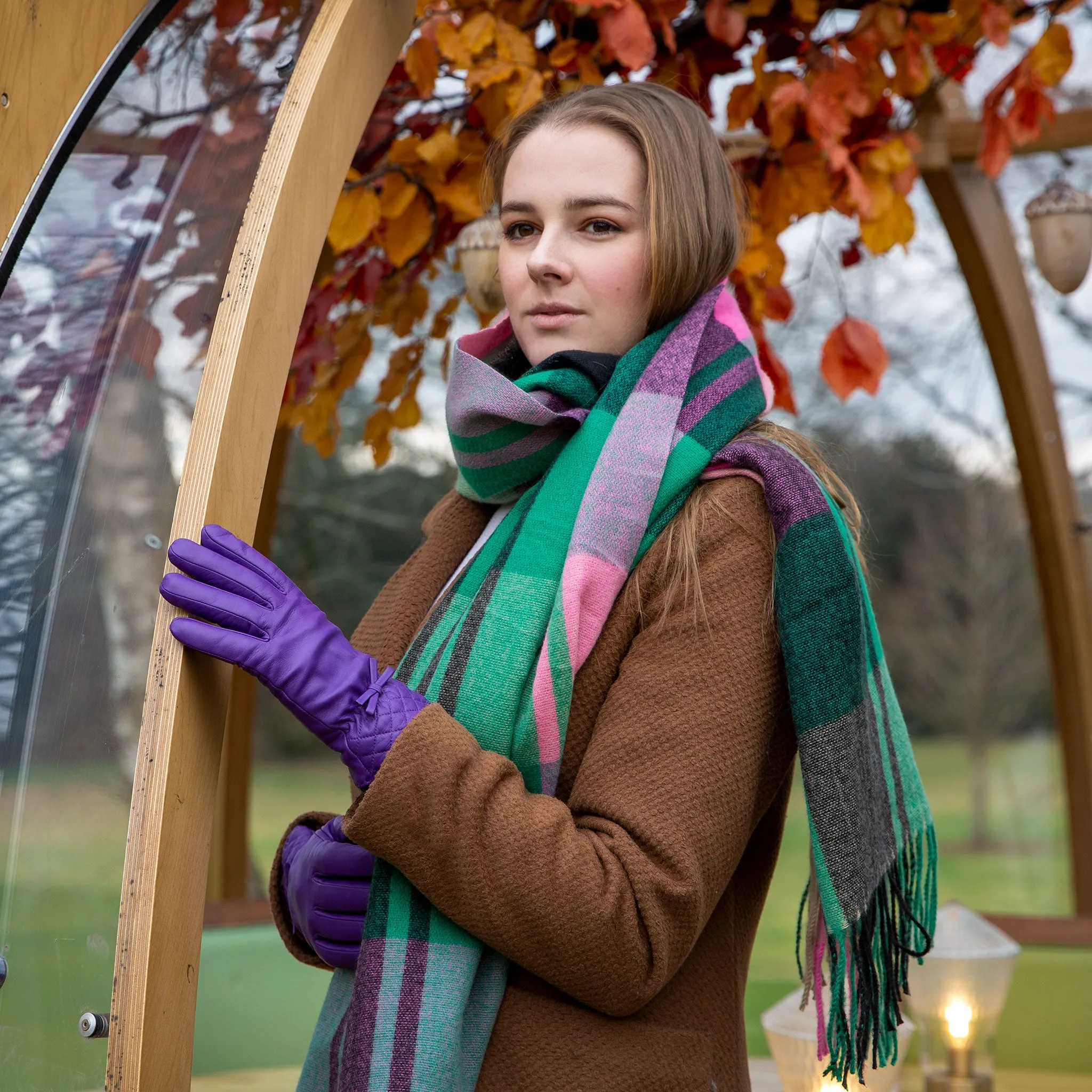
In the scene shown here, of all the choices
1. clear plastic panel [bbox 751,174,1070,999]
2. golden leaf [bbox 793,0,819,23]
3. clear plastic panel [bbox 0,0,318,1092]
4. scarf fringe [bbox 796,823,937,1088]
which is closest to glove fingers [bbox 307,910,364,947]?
clear plastic panel [bbox 0,0,318,1092]

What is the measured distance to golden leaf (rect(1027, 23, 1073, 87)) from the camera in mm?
2533

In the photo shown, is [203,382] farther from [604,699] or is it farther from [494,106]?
[494,106]

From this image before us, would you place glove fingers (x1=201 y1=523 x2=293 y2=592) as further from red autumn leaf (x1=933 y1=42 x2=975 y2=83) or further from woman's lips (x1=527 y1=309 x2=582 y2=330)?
red autumn leaf (x1=933 y1=42 x2=975 y2=83)

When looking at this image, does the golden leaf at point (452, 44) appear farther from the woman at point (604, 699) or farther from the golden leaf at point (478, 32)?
the woman at point (604, 699)

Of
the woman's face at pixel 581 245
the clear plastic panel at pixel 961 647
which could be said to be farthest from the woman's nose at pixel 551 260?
the clear plastic panel at pixel 961 647

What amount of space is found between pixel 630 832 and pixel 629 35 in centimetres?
148

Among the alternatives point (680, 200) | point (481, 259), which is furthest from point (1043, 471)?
point (680, 200)

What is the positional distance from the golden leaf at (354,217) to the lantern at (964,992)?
70.0 inches

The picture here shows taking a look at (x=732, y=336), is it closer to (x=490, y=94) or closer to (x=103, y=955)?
(x=103, y=955)

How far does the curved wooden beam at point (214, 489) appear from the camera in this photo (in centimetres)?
108

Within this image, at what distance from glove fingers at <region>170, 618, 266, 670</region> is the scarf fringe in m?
0.62

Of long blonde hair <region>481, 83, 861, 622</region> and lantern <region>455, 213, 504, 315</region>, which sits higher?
lantern <region>455, 213, 504, 315</region>

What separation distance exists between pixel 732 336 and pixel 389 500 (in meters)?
7.59

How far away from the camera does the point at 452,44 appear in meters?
2.18
